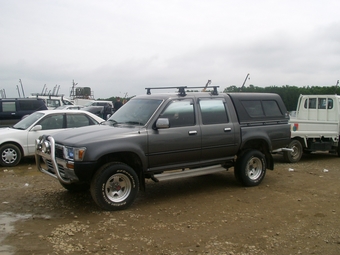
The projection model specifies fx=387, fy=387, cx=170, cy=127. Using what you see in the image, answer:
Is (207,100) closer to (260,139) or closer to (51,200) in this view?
(260,139)

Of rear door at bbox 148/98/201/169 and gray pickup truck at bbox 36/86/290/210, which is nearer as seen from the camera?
gray pickup truck at bbox 36/86/290/210

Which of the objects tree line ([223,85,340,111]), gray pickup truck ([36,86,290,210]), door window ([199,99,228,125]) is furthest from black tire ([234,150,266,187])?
tree line ([223,85,340,111])

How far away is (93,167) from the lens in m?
6.01

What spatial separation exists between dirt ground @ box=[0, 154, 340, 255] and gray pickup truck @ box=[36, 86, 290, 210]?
442 millimetres

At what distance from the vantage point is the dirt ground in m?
4.83

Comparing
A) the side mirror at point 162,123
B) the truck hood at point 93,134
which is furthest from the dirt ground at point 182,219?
the side mirror at point 162,123

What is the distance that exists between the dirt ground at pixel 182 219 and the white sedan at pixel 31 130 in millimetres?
1683

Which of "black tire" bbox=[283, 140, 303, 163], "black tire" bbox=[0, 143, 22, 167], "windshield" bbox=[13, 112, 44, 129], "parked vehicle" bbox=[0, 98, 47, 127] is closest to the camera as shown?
"black tire" bbox=[0, 143, 22, 167]

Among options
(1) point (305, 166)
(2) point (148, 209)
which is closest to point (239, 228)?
(2) point (148, 209)

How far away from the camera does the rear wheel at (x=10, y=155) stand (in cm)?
1007

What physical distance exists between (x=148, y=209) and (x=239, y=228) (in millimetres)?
1647

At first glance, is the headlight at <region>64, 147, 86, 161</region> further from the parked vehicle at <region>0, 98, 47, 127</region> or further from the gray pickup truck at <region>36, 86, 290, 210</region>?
the parked vehicle at <region>0, 98, 47, 127</region>

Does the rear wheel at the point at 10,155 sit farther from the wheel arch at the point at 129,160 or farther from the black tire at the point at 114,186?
the black tire at the point at 114,186

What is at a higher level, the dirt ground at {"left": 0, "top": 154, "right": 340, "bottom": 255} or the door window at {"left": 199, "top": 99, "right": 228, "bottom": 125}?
the door window at {"left": 199, "top": 99, "right": 228, "bottom": 125}
